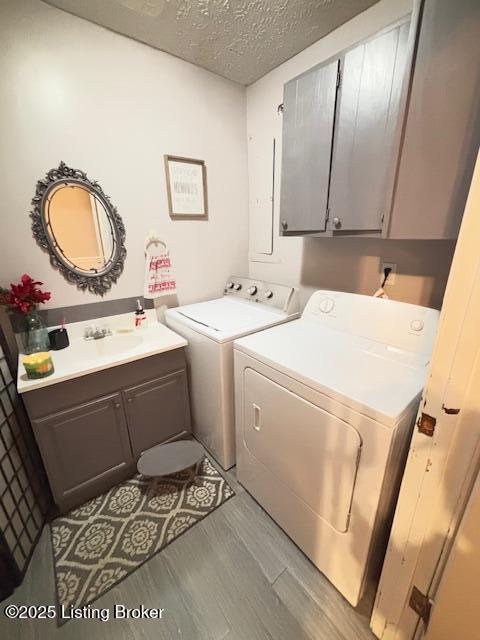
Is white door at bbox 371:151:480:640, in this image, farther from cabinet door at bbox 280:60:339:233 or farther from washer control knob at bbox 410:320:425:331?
cabinet door at bbox 280:60:339:233

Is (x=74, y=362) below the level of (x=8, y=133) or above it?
below

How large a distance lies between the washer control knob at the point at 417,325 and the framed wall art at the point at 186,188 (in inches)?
62.3

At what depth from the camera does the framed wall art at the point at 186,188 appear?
189 cm

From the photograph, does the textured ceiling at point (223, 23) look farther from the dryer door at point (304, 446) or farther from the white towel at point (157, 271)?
the dryer door at point (304, 446)

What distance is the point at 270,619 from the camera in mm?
1110

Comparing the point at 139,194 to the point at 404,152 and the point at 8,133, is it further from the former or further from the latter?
the point at 404,152

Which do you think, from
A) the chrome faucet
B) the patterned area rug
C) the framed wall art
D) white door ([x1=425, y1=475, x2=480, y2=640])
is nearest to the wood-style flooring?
the patterned area rug

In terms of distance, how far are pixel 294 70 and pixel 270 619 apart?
9.54ft

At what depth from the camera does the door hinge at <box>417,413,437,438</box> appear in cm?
75

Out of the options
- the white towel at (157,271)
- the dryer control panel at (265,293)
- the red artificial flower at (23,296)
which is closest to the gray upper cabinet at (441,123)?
the dryer control panel at (265,293)

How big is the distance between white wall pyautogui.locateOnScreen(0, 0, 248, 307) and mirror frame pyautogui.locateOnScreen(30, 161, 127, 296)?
0.12ft

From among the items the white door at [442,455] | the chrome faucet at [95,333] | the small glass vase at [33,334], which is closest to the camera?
the white door at [442,455]

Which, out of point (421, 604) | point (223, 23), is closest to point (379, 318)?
point (421, 604)

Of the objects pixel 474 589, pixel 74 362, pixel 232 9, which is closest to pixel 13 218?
pixel 74 362
